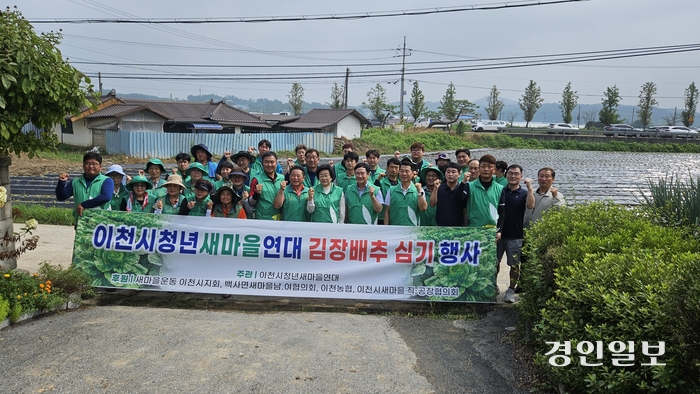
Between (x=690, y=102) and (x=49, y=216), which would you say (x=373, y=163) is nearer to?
(x=49, y=216)

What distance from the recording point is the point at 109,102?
3591cm

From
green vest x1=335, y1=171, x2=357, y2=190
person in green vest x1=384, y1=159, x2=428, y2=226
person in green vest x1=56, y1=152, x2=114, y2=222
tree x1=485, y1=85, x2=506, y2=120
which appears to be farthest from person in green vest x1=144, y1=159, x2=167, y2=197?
tree x1=485, y1=85, x2=506, y2=120

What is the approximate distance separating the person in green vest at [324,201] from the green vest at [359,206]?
0.18 m

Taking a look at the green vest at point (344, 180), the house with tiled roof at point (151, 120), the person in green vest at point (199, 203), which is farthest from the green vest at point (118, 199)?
the house with tiled roof at point (151, 120)

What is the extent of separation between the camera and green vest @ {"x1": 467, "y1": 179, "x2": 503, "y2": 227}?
20.9 ft

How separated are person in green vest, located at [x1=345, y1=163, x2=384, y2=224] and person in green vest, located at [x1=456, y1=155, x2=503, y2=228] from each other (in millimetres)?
994

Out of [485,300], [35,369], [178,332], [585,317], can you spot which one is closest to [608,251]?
[585,317]

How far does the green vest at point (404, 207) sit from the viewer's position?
21.7ft

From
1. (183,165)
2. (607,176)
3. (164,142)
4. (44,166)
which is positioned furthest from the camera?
(164,142)

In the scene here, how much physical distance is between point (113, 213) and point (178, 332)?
6.55ft

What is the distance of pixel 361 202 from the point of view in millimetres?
6676

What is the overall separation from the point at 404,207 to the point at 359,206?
55 centimetres

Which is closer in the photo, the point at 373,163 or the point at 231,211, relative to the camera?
the point at 231,211

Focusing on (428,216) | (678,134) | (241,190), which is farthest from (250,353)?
(678,134)
